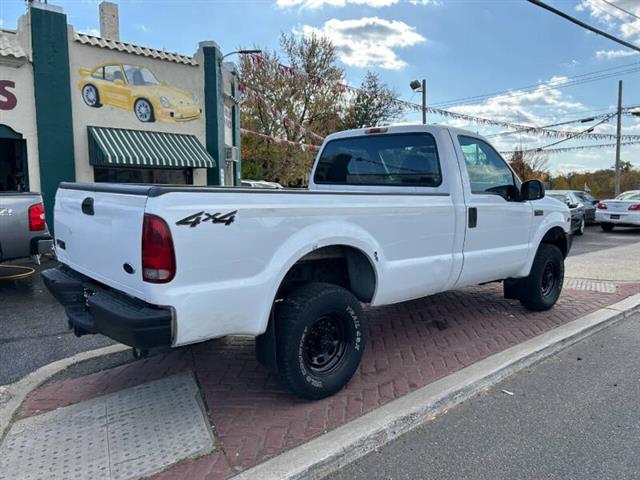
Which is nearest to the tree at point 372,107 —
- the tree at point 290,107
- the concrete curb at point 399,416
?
the tree at point 290,107

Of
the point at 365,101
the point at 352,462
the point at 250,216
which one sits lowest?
the point at 352,462

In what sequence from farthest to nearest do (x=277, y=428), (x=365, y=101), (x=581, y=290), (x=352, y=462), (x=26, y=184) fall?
(x=365, y=101) < (x=26, y=184) < (x=581, y=290) < (x=277, y=428) < (x=352, y=462)

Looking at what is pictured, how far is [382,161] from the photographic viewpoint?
16.2 feet

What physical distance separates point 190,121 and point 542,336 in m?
12.0

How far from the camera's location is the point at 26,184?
11.8 m

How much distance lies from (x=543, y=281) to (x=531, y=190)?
1430mm

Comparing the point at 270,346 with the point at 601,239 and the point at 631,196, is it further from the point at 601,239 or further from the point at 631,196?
the point at 631,196

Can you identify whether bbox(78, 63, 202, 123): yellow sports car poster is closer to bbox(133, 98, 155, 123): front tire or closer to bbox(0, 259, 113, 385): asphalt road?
bbox(133, 98, 155, 123): front tire

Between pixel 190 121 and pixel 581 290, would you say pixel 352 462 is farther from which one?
pixel 190 121

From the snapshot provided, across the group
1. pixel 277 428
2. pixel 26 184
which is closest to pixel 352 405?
pixel 277 428

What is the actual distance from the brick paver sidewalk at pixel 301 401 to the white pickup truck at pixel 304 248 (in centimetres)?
28

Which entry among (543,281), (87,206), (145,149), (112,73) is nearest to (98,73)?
(112,73)

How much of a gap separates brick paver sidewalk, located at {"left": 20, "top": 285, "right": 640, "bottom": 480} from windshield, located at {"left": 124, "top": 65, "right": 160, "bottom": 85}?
34.1 feet

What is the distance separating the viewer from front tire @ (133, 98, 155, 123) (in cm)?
1323
